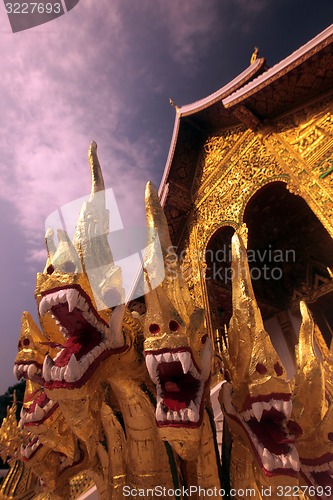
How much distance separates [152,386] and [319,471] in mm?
834

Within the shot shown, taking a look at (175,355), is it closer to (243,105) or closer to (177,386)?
(177,386)

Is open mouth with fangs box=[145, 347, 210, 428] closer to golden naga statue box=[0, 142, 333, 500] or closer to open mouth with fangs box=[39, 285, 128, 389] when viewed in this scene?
golden naga statue box=[0, 142, 333, 500]

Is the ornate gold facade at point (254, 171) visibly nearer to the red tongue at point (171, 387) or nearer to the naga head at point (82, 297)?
the naga head at point (82, 297)

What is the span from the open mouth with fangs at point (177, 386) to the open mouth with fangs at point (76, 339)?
0.63ft

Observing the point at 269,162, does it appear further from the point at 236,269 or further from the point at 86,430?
the point at 86,430

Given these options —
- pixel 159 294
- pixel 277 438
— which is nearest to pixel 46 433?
pixel 159 294

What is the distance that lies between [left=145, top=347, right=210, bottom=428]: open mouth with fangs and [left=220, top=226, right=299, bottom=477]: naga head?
0.21 meters

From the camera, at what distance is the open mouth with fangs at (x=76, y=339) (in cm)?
105

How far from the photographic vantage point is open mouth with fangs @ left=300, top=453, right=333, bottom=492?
138 cm

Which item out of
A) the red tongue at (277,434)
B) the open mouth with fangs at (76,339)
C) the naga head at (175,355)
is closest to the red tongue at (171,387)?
the naga head at (175,355)

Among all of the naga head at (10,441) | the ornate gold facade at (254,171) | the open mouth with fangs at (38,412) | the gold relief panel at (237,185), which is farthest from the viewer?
the gold relief panel at (237,185)

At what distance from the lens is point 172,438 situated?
3.25ft

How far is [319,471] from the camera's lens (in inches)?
55.5

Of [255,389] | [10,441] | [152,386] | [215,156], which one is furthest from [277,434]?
[215,156]
